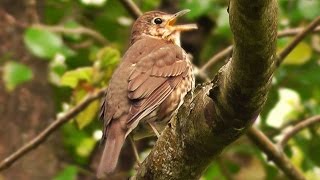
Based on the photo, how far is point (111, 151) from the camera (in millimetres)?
4672

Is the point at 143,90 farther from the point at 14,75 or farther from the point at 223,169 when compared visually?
the point at 223,169

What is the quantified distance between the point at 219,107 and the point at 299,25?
13.3ft

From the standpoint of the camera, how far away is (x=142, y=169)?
13.0ft

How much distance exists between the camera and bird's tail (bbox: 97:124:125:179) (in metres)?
4.48

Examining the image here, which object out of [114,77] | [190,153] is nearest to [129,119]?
[114,77]

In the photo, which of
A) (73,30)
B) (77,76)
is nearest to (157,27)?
(73,30)

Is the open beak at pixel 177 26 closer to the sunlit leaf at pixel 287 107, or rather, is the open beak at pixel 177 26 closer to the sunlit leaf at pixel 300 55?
the sunlit leaf at pixel 300 55

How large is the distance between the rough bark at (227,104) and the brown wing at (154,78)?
1196mm

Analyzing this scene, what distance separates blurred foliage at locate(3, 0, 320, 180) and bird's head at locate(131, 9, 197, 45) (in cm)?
A: 17

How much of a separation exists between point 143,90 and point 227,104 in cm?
214

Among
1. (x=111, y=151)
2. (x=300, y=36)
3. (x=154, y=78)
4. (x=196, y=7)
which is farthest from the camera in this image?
(x=196, y=7)

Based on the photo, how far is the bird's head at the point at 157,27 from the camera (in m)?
6.39

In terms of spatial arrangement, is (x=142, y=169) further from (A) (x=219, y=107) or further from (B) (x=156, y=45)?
(B) (x=156, y=45)

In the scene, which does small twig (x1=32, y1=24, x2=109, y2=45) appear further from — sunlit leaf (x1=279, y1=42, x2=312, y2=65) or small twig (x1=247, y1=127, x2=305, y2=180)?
small twig (x1=247, y1=127, x2=305, y2=180)
